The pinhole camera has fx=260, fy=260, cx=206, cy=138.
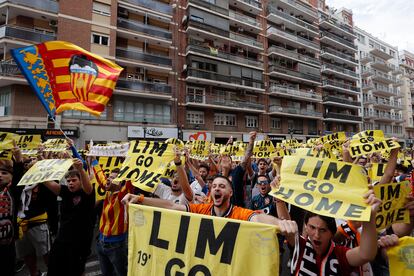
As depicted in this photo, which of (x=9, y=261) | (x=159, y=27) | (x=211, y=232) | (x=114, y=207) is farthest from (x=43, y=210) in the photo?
(x=159, y=27)

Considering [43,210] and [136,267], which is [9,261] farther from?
[136,267]

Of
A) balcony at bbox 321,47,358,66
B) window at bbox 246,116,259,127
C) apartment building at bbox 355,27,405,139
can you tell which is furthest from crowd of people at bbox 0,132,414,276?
apartment building at bbox 355,27,405,139

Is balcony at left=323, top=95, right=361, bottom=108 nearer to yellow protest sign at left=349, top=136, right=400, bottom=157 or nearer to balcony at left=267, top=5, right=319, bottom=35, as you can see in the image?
balcony at left=267, top=5, right=319, bottom=35

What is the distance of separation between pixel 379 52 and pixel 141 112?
160 feet

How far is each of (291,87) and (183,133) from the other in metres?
17.0

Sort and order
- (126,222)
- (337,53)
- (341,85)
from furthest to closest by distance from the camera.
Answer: (337,53) < (341,85) < (126,222)

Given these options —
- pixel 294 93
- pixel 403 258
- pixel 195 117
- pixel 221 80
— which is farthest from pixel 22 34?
pixel 294 93

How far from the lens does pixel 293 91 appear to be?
3269 cm

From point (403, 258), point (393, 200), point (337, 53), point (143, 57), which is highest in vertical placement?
point (337, 53)

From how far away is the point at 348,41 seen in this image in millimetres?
43094

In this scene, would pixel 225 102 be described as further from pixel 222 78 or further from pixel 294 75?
pixel 294 75

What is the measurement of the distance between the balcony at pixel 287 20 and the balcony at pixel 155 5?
562 inches

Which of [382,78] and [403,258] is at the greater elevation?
[382,78]

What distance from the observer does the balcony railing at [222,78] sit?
2536 cm
